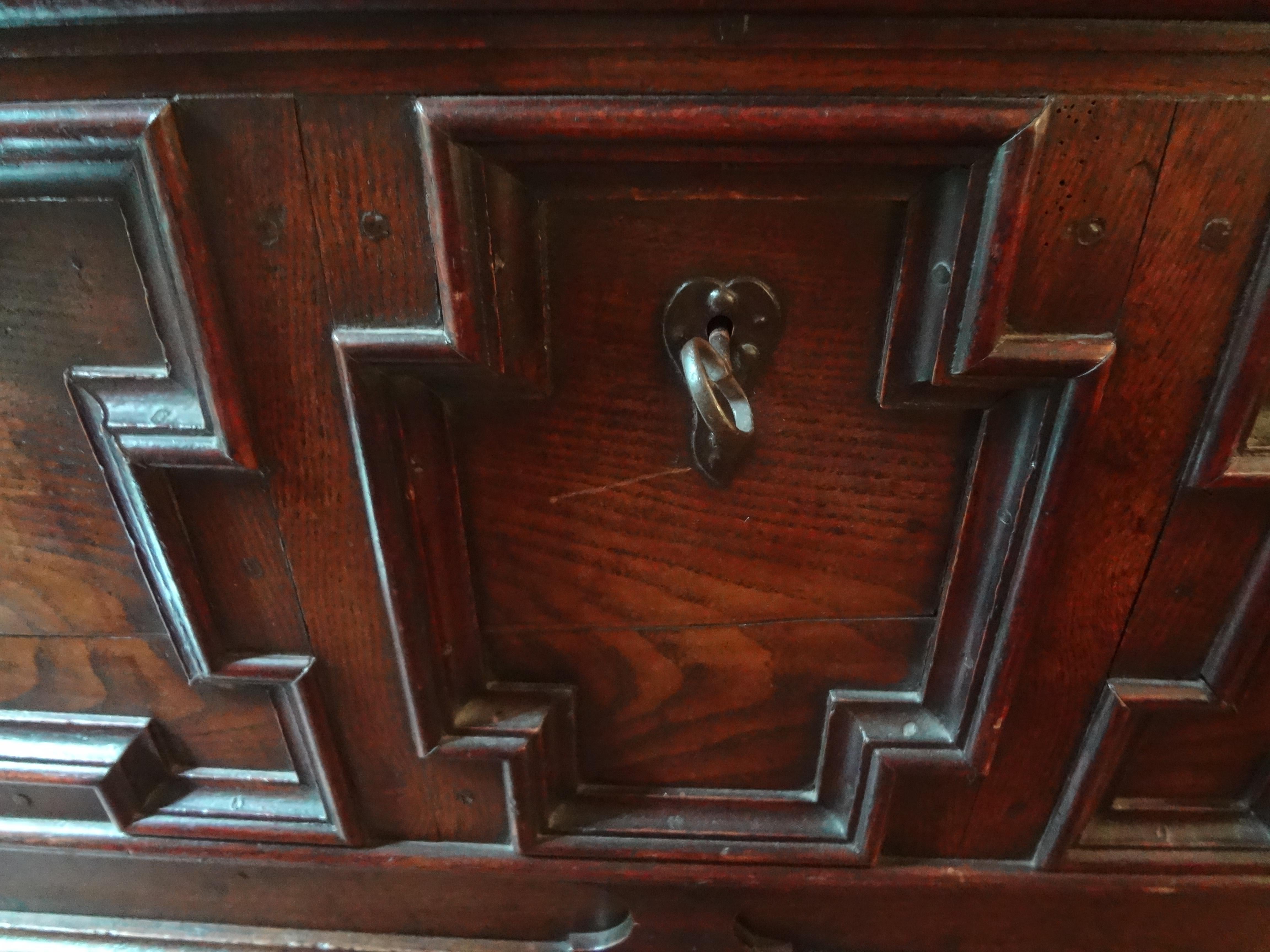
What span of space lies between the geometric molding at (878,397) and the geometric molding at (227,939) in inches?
4.9

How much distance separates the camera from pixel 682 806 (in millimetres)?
555

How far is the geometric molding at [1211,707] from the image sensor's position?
1.25 feet

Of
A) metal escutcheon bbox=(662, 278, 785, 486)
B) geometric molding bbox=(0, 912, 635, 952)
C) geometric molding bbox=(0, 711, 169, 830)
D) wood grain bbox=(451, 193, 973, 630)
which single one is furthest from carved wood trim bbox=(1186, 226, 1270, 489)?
geometric molding bbox=(0, 711, 169, 830)

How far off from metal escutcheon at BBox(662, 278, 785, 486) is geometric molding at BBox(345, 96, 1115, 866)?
66 millimetres

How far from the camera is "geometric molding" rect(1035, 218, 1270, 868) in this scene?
0.38 m

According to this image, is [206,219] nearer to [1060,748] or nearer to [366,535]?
[366,535]

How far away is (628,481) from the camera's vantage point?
448 millimetres

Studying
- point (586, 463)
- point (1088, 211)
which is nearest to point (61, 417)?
point (586, 463)

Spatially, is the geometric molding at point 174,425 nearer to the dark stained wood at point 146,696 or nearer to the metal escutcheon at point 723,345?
the dark stained wood at point 146,696

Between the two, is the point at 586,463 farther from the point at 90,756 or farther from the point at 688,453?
the point at 90,756

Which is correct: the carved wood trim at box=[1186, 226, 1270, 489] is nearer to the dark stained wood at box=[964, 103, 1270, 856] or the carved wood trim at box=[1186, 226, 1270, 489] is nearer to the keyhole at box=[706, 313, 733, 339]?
the dark stained wood at box=[964, 103, 1270, 856]

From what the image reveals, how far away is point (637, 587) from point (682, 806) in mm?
198

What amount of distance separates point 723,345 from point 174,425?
316 mm

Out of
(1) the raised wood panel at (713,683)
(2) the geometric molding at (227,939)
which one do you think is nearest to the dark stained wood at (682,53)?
(1) the raised wood panel at (713,683)
